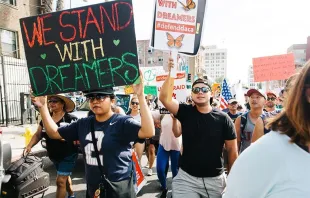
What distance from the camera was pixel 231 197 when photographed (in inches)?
49.1

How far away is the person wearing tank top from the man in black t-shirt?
32.6 inches

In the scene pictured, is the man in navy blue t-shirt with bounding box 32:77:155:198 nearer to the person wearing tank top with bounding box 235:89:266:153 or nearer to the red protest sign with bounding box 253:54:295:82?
the person wearing tank top with bounding box 235:89:266:153

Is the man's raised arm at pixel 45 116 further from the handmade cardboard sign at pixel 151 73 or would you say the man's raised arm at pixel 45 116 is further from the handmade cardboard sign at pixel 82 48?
the handmade cardboard sign at pixel 151 73

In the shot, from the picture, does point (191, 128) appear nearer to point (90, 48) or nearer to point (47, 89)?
point (90, 48)

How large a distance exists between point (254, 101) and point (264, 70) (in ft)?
15.2

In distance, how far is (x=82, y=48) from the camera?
2641 mm

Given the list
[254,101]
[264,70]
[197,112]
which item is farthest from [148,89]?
[197,112]

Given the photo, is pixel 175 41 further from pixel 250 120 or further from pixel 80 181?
pixel 80 181

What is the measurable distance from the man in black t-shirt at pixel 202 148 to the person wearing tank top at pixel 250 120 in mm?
827

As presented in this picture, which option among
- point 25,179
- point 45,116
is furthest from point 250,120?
point 25,179

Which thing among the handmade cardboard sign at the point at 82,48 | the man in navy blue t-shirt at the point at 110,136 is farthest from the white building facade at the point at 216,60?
the man in navy blue t-shirt at the point at 110,136

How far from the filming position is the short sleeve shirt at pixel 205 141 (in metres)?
2.86

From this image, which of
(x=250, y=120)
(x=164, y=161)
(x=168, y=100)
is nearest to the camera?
(x=168, y=100)

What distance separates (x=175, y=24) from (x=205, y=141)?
1.63 meters
